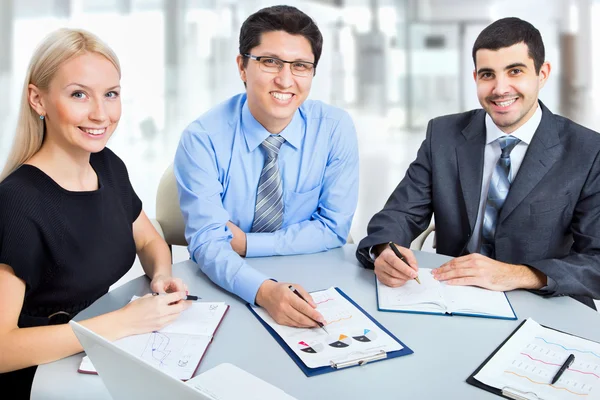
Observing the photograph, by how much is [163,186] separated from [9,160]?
3.31 feet

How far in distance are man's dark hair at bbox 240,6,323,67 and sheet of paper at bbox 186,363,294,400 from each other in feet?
4.28

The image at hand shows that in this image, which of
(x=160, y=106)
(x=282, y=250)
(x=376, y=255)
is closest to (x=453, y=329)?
(x=376, y=255)

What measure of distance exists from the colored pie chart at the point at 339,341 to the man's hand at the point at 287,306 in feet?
0.19

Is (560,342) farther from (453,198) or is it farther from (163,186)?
(163,186)

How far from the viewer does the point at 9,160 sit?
4.95 ft

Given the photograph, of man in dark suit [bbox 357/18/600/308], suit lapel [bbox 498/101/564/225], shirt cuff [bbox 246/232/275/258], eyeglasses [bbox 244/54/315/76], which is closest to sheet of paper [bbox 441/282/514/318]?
man in dark suit [bbox 357/18/600/308]

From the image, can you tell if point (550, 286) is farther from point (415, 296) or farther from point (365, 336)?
point (365, 336)

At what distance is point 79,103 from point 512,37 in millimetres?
1465

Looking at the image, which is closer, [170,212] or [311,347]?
[311,347]

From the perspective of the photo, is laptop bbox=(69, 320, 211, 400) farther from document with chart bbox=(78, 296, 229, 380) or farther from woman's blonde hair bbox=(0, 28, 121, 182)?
woman's blonde hair bbox=(0, 28, 121, 182)

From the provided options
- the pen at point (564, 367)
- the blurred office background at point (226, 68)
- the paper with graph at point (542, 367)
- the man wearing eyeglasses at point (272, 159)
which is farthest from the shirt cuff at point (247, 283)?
the blurred office background at point (226, 68)

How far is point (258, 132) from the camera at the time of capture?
2.09m

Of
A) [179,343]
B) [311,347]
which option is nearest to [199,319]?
[179,343]

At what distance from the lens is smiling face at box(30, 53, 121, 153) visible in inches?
58.0
